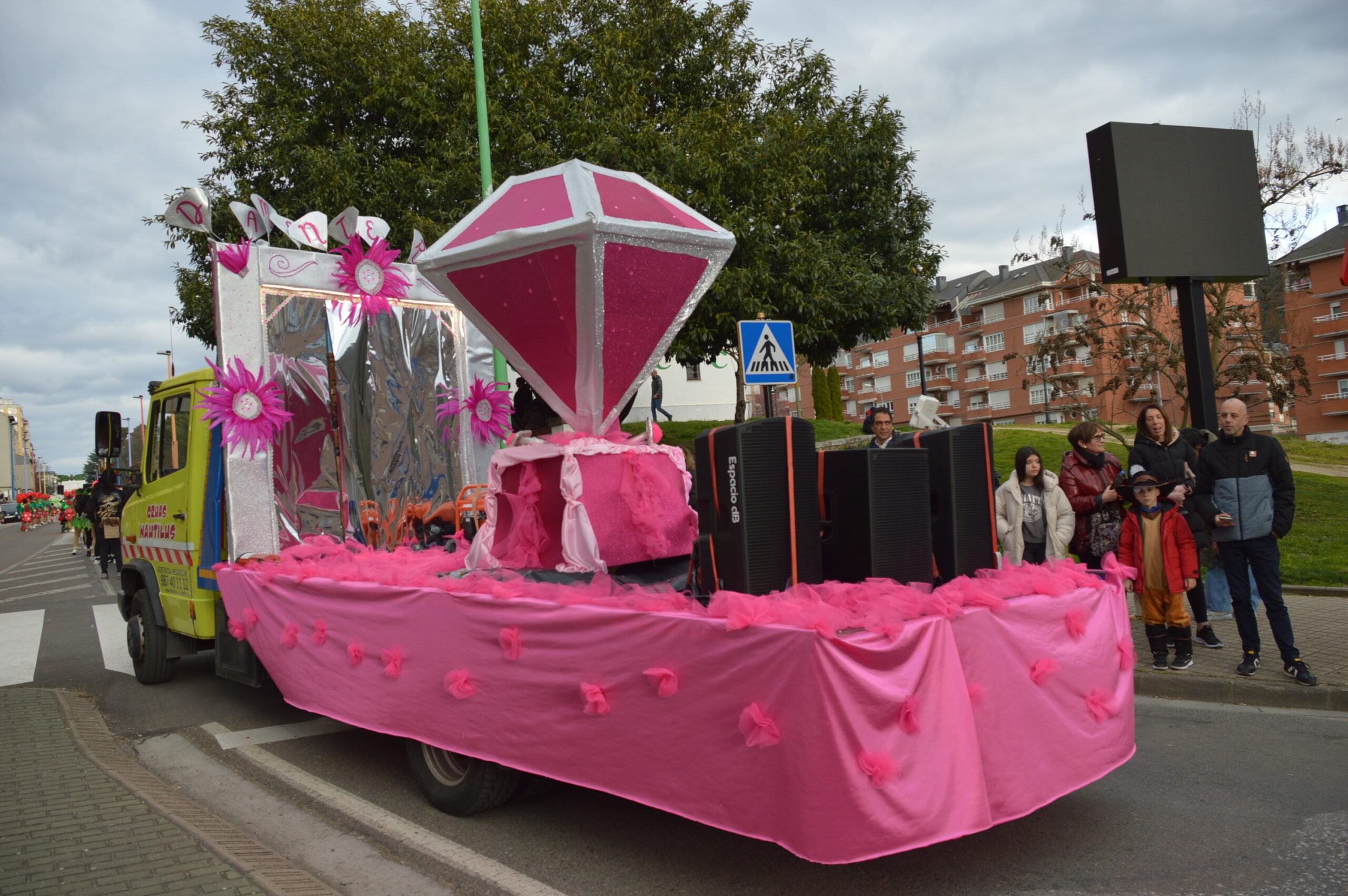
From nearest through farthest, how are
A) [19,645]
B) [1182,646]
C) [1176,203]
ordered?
[1182,646]
[1176,203]
[19,645]

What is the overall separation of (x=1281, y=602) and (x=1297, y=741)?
129cm

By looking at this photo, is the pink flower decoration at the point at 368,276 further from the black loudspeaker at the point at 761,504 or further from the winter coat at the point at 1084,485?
the winter coat at the point at 1084,485

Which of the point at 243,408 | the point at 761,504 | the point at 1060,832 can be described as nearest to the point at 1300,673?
the point at 1060,832

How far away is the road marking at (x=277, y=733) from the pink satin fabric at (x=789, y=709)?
1.99 metres

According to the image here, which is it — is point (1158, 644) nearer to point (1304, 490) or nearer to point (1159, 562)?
point (1159, 562)

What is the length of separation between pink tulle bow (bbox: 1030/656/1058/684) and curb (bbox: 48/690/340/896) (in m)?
2.58

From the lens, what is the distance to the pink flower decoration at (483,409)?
22.5 ft

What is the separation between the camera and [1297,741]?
4.88 metres

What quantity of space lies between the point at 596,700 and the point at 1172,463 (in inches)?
199

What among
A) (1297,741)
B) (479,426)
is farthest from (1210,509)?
(479,426)

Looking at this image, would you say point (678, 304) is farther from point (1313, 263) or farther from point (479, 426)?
point (1313, 263)

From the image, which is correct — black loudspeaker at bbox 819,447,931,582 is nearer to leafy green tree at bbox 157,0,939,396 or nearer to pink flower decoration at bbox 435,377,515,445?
pink flower decoration at bbox 435,377,515,445

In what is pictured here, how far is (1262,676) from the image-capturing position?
5.99 metres

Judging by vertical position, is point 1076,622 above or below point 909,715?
above
